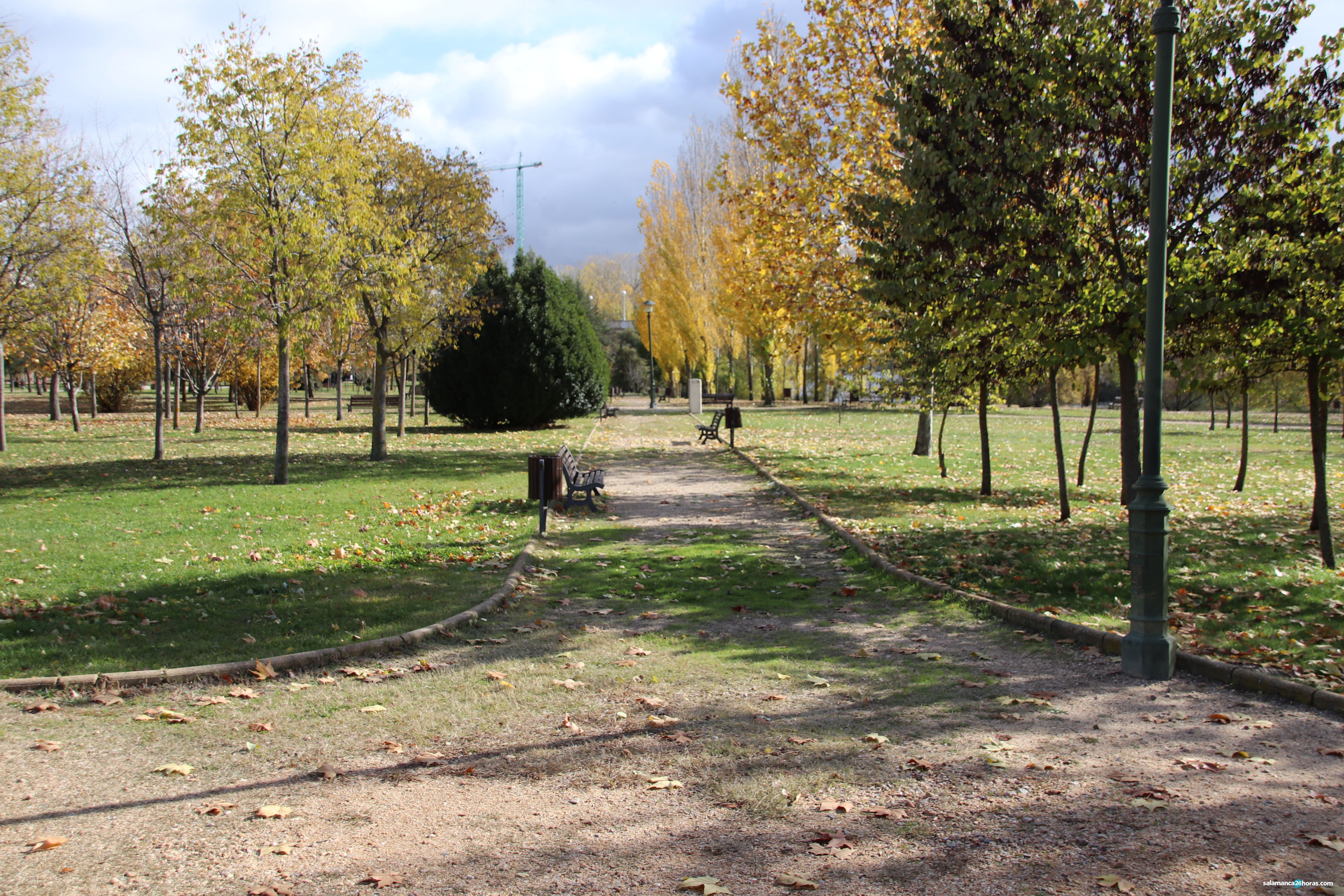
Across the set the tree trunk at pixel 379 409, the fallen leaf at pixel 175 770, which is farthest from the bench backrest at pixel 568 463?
the fallen leaf at pixel 175 770

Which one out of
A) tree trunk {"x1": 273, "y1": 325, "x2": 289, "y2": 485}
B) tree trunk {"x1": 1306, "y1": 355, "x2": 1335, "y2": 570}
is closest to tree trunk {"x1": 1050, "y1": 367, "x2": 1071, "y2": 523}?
tree trunk {"x1": 1306, "y1": 355, "x2": 1335, "y2": 570}

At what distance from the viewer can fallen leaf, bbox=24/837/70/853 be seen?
3566mm

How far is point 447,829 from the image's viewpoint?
151 inches

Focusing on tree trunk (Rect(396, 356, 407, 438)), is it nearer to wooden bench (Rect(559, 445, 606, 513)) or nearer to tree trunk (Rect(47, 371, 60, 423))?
tree trunk (Rect(47, 371, 60, 423))

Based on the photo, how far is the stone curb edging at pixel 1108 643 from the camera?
5344 mm

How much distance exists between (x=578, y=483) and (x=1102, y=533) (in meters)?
7.56

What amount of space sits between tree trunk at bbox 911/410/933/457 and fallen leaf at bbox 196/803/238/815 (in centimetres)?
2022

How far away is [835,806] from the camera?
4.02 meters

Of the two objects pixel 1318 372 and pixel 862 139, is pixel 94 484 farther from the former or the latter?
pixel 1318 372

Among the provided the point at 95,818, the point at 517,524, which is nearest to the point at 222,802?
the point at 95,818

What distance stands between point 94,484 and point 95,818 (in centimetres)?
1352

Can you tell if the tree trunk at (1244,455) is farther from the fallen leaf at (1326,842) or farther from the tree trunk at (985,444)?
the fallen leaf at (1326,842)

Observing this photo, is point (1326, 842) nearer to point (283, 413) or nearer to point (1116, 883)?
point (1116, 883)

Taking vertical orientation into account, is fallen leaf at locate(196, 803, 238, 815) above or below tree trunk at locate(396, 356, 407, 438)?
below
